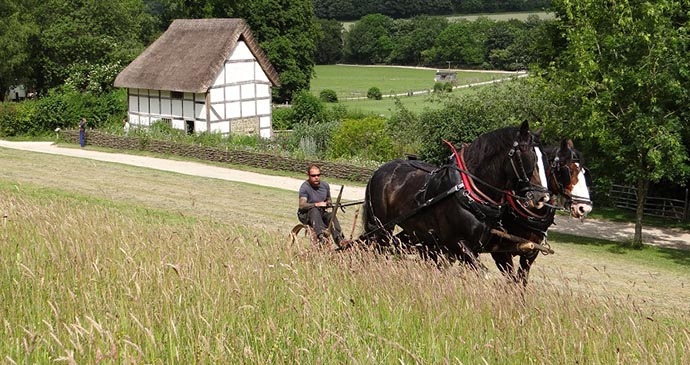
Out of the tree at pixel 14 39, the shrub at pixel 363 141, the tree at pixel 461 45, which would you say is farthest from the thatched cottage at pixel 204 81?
the tree at pixel 461 45

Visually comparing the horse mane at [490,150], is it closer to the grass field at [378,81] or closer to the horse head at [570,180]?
the horse head at [570,180]

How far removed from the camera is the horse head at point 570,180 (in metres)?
9.73

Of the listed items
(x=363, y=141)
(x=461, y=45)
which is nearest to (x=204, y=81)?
(x=363, y=141)

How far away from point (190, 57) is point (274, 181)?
1540cm

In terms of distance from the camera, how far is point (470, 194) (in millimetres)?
9375

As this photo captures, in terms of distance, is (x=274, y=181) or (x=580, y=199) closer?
(x=580, y=199)

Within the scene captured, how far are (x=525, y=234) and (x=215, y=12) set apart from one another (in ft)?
183

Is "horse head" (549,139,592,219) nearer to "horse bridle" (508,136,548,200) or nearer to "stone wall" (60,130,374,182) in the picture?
→ "horse bridle" (508,136,548,200)

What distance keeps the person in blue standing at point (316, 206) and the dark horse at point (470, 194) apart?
3.56 feet

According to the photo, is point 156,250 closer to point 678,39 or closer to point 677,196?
point 678,39

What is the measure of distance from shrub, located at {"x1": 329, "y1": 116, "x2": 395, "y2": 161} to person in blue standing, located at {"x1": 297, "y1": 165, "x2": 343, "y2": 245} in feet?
68.4

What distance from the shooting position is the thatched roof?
135 feet

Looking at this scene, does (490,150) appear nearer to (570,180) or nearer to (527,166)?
(527,166)

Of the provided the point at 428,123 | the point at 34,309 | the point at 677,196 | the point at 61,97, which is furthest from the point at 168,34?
the point at 34,309
